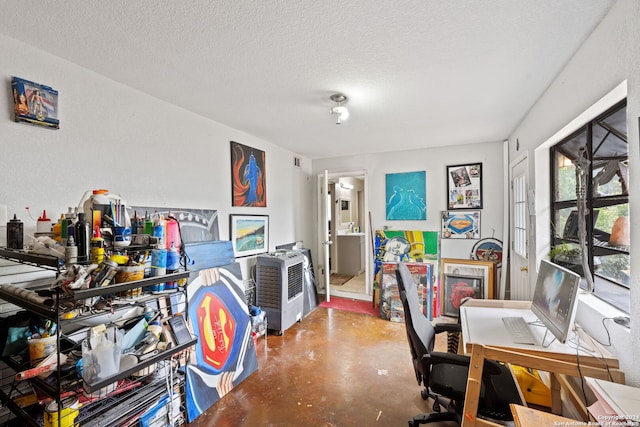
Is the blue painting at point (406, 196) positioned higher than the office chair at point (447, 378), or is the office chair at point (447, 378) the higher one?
the blue painting at point (406, 196)

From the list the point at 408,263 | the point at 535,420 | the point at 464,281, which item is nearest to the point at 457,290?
the point at 464,281

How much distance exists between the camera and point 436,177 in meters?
3.78

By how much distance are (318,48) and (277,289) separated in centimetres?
250

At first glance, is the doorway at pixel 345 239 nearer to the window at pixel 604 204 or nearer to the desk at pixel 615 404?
the window at pixel 604 204

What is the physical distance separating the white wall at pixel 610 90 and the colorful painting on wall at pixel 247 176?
2851 mm

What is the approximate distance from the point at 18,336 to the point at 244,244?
194 centimetres

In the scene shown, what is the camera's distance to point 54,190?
5.28 ft

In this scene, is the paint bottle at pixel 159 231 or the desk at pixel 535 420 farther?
the paint bottle at pixel 159 231

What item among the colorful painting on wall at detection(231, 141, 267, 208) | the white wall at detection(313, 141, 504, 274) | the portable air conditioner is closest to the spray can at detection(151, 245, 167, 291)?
the colorful painting on wall at detection(231, 141, 267, 208)

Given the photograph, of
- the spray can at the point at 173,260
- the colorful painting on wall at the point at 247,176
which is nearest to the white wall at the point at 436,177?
the colorful painting on wall at the point at 247,176

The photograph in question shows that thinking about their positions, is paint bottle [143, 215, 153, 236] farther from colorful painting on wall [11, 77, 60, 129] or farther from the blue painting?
the blue painting

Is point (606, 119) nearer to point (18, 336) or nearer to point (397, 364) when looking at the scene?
point (397, 364)

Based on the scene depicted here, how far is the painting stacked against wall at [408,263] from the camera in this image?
11.5ft

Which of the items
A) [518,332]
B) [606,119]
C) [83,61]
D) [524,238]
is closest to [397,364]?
[518,332]
